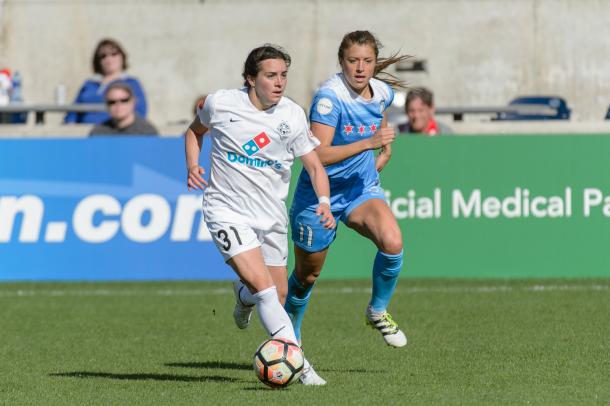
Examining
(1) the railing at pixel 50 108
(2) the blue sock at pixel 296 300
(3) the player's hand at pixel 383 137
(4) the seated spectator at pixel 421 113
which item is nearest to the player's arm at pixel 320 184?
(3) the player's hand at pixel 383 137

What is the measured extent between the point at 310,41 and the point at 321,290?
18315 mm

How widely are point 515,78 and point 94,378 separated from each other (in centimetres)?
2372

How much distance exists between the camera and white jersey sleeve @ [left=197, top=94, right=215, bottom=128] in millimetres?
8518

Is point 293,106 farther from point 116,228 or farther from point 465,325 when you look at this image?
point 116,228

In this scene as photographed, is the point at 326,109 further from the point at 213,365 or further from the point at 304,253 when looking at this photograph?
the point at 213,365

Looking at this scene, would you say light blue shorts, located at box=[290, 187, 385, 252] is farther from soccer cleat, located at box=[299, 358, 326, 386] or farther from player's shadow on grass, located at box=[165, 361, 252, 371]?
soccer cleat, located at box=[299, 358, 326, 386]

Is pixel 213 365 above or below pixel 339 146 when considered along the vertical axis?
below

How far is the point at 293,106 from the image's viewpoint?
8.52m

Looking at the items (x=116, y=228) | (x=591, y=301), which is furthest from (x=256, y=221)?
(x=116, y=228)

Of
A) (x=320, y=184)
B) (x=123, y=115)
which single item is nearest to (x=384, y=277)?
(x=320, y=184)

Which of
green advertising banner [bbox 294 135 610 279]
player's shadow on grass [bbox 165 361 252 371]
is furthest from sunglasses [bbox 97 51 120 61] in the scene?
player's shadow on grass [bbox 165 361 252 371]

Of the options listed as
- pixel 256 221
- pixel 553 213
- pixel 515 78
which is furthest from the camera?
pixel 515 78

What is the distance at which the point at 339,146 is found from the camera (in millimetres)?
9062

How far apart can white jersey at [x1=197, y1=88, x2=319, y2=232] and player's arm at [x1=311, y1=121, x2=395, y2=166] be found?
39cm
